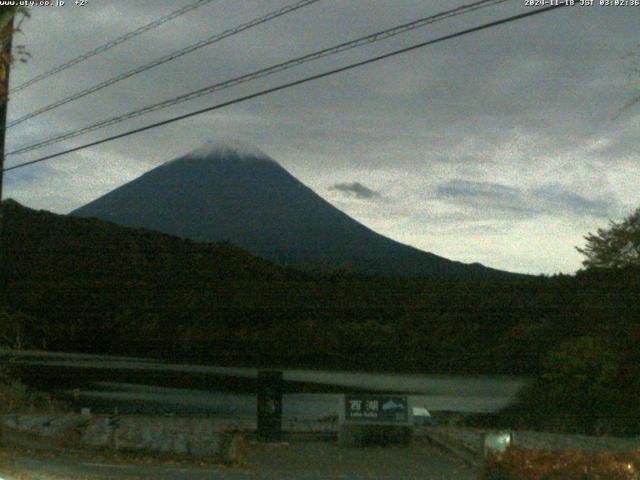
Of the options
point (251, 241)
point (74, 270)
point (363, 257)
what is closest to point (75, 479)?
point (74, 270)

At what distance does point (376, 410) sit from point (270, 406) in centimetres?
311

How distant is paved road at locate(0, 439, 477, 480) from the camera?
13.3 m

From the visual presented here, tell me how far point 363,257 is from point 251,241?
1094 centimetres

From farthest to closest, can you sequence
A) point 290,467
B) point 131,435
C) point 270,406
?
point 270,406
point 131,435
point 290,467

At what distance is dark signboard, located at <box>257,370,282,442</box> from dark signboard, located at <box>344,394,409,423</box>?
80.5 inches

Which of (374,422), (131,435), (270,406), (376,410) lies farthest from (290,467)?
(131,435)

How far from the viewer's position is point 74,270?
142 feet

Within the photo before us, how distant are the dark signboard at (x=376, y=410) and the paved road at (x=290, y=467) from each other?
0.86 m

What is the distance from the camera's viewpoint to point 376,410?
24250mm

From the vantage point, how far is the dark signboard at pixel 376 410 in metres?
24.0

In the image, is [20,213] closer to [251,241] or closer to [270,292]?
[270,292]

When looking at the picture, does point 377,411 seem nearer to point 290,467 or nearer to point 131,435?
point 290,467

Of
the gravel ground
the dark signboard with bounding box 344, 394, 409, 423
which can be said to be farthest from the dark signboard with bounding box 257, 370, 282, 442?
the gravel ground

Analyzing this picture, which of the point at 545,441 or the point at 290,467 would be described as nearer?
the point at 290,467
